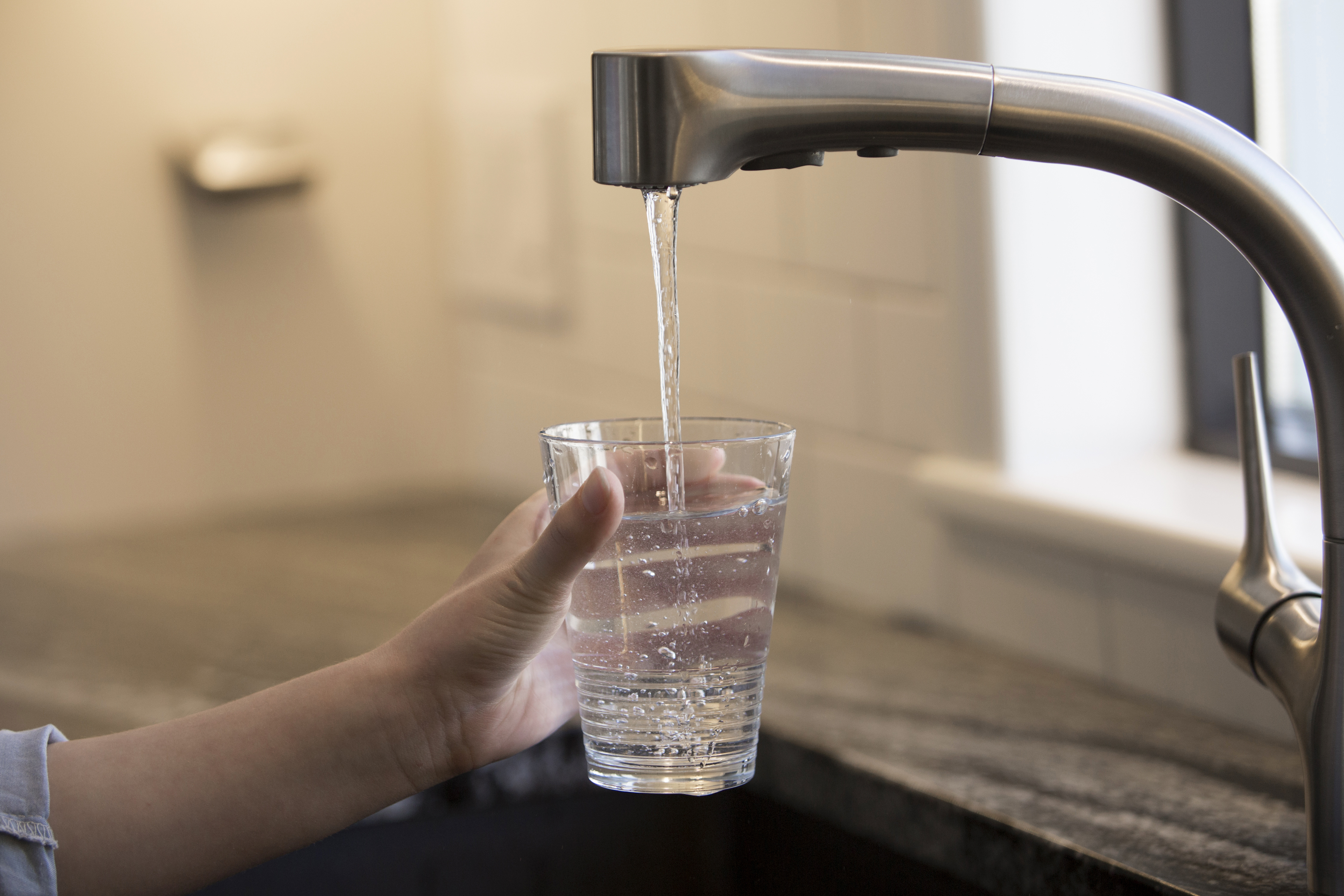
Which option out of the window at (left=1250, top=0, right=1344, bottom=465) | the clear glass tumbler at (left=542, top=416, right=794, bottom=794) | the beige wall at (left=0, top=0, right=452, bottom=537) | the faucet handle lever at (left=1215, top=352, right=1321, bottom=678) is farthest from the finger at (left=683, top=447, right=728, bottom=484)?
the beige wall at (left=0, top=0, right=452, bottom=537)

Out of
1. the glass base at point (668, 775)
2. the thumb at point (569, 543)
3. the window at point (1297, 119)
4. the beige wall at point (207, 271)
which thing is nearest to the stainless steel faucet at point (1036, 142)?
the thumb at point (569, 543)

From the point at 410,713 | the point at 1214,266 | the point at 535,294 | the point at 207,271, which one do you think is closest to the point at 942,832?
the point at 410,713

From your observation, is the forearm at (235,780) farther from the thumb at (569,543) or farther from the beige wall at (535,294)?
the beige wall at (535,294)

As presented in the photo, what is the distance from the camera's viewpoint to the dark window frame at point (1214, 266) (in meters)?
0.98

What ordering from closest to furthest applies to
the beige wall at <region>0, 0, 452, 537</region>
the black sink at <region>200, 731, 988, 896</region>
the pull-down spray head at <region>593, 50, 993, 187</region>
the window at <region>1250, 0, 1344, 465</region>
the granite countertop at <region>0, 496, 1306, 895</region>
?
the pull-down spray head at <region>593, 50, 993, 187</region>
the granite countertop at <region>0, 496, 1306, 895</region>
the black sink at <region>200, 731, 988, 896</region>
the window at <region>1250, 0, 1344, 465</region>
the beige wall at <region>0, 0, 452, 537</region>

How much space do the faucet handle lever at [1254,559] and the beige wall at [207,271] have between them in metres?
1.62

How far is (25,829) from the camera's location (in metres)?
0.53

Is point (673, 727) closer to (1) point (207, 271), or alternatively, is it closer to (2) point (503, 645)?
(2) point (503, 645)

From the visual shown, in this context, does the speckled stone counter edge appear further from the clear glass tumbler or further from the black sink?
the clear glass tumbler

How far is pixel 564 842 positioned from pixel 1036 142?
1.82 feet

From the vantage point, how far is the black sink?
80cm

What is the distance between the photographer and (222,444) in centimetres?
204

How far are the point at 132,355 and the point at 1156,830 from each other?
67.3 inches

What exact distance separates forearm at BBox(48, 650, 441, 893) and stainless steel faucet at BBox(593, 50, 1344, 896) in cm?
27
